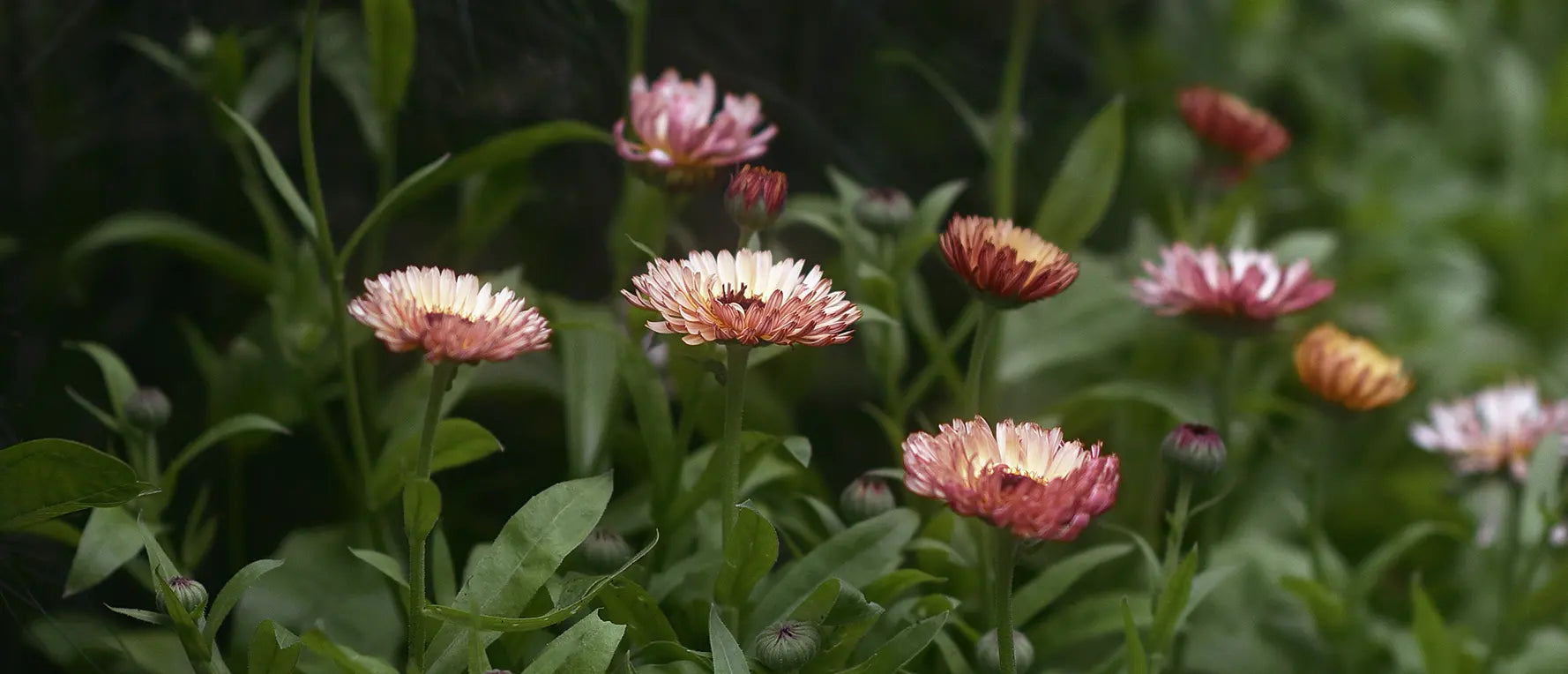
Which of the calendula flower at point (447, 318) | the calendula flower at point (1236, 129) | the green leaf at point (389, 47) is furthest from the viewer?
the calendula flower at point (1236, 129)

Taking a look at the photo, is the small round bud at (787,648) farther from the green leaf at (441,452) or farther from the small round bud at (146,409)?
the small round bud at (146,409)

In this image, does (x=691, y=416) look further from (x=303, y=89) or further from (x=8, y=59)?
(x=8, y=59)

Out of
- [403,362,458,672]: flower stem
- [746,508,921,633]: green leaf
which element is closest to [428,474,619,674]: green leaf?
[403,362,458,672]: flower stem

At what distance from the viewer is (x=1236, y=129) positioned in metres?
1.13

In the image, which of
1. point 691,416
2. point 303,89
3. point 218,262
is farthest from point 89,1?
point 691,416

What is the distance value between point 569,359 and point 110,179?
41 centimetres

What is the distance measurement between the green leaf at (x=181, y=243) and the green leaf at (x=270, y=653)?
357 mm

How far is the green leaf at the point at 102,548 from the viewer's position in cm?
70

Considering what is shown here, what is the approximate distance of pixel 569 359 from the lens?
928 mm

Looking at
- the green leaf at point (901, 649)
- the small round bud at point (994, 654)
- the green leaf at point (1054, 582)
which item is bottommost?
the green leaf at point (1054, 582)

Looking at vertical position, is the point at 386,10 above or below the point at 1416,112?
above

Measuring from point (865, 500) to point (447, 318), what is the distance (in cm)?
30

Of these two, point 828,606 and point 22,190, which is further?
point 22,190

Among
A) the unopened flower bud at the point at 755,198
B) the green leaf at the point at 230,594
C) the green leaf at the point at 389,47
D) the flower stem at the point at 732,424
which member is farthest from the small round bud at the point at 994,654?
the green leaf at the point at 389,47
